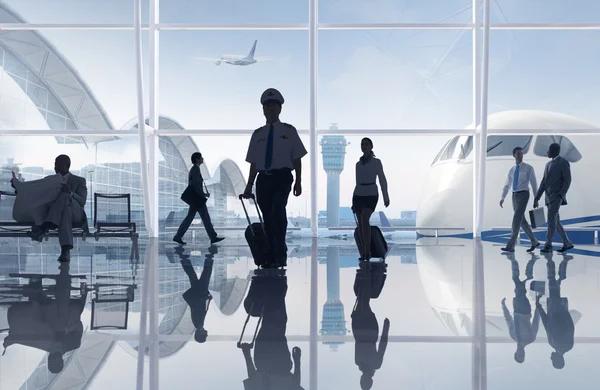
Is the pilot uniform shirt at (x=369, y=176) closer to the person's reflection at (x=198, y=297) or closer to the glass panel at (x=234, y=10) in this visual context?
the person's reflection at (x=198, y=297)

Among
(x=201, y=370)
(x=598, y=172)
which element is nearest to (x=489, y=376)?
(x=201, y=370)

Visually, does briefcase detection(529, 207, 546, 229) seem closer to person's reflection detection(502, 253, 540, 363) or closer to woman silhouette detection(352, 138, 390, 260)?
woman silhouette detection(352, 138, 390, 260)

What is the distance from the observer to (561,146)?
1194cm

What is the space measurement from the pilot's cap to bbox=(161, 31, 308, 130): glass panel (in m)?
38.4

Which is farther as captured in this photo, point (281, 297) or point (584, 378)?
point (281, 297)

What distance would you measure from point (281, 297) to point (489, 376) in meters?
1.55

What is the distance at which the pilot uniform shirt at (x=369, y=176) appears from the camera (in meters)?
5.01

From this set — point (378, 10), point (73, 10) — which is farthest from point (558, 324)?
point (378, 10)

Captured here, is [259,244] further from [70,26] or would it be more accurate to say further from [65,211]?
[70,26]

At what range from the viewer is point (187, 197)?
7367mm

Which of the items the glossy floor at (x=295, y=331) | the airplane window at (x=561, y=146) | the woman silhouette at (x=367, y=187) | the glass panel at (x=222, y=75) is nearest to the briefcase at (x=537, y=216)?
the woman silhouette at (x=367, y=187)

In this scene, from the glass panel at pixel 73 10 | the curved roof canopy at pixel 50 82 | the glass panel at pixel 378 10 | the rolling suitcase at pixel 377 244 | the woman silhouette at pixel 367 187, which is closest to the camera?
the woman silhouette at pixel 367 187

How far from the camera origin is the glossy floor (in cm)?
140

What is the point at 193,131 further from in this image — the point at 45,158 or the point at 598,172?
the point at 45,158
